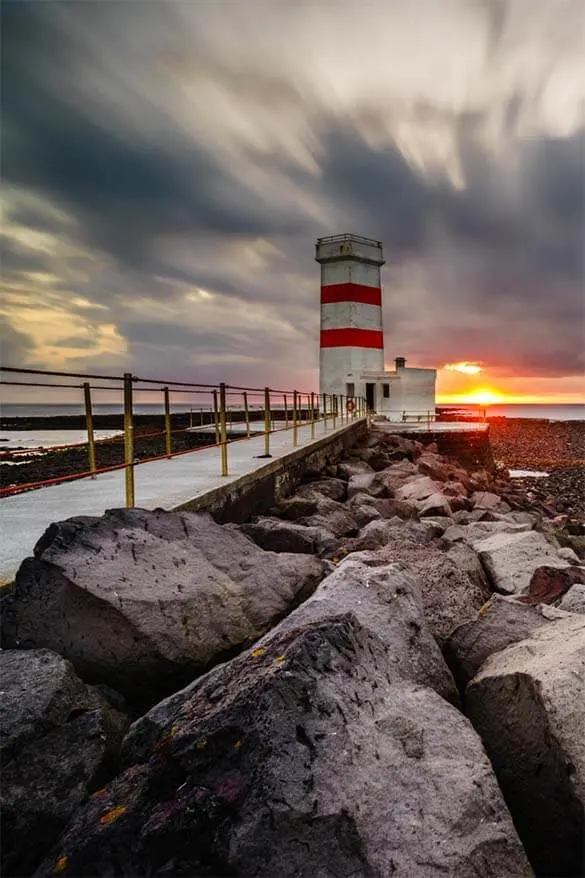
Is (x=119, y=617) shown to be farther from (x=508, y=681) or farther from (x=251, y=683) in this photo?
(x=508, y=681)

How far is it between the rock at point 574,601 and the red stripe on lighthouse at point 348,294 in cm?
1845

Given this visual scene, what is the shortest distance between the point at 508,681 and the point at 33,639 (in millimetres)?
1876

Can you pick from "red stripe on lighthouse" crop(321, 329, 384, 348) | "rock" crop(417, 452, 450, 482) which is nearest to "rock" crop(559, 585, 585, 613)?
"rock" crop(417, 452, 450, 482)

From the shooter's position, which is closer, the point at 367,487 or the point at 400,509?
the point at 400,509

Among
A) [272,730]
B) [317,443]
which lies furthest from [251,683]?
[317,443]

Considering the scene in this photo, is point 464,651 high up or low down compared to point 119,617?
down

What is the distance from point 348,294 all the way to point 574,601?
18.6m

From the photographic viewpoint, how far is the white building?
67.2ft

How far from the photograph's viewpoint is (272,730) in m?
1.48

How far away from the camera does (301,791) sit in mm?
1401

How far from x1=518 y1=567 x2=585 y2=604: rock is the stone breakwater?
0.17m

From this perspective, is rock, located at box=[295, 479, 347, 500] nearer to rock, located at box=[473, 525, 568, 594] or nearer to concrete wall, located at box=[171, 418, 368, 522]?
concrete wall, located at box=[171, 418, 368, 522]

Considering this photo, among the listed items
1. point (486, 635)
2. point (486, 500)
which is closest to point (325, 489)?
point (486, 500)

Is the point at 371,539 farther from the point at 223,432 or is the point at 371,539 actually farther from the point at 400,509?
the point at 400,509
